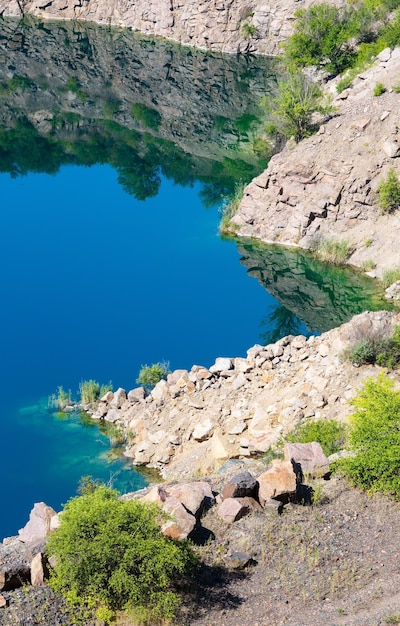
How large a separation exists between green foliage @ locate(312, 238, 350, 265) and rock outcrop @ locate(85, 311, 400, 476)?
12.1 m

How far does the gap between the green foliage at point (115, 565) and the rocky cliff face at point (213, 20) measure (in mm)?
70991

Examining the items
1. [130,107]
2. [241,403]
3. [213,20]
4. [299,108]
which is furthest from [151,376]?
[213,20]

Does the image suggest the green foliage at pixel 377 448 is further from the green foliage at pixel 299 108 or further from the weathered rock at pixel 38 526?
the green foliage at pixel 299 108

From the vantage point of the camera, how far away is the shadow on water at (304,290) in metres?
38.1

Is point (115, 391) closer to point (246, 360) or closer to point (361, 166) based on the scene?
point (246, 360)

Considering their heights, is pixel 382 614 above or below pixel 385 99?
below

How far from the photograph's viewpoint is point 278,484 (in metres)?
19.9

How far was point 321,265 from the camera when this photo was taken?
42.8 meters

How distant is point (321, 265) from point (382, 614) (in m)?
27.9

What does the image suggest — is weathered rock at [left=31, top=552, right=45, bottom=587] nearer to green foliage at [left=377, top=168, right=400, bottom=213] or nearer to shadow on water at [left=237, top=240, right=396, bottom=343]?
shadow on water at [left=237, top=240, right=396, bottom=343]

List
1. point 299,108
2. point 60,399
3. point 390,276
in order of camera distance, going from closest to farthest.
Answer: point 60,399 → point 390,276 → point 299,108

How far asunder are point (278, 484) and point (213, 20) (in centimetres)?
7277

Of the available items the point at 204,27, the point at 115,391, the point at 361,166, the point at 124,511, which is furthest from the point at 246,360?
the point at 204,27

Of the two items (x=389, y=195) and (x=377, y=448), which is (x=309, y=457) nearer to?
(x=377, y=448)
